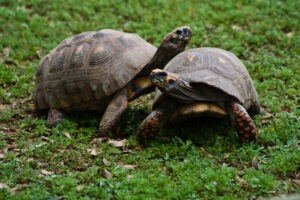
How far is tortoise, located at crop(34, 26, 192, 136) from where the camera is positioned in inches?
224

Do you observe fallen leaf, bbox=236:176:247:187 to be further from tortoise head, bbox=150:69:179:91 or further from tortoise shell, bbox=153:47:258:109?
tortoise head, bbox=150:69:179:91

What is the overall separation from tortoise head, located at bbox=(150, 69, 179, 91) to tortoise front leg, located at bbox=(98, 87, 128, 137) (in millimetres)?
936

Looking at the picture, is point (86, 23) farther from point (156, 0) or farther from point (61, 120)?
point (61, 120)

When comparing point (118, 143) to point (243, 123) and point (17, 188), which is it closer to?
point (17, 188)

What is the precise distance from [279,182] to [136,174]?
5.67 feet

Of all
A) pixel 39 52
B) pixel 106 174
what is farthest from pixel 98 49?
pixel 39 52

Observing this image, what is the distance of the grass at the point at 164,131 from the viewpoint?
4.18m

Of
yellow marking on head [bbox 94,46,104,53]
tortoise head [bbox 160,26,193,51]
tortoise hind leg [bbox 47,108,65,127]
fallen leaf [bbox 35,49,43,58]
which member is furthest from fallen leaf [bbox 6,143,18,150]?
fallen leaf [bbox 35,49,43,58]

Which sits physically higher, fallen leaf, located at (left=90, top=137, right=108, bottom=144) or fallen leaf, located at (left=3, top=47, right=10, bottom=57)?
fallen leaf, located at (left=3, top=47, right=10, bottom=57)

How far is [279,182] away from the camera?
422cm

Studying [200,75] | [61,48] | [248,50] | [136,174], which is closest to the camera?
[136,174]

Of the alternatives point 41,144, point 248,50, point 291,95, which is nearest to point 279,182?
point 291,95

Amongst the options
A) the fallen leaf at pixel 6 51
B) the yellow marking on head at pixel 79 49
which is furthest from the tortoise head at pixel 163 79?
the fallen leaf at pixel 6 51

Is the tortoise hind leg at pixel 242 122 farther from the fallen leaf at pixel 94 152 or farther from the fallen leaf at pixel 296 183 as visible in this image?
the fallen leaf at pixel 94 152
